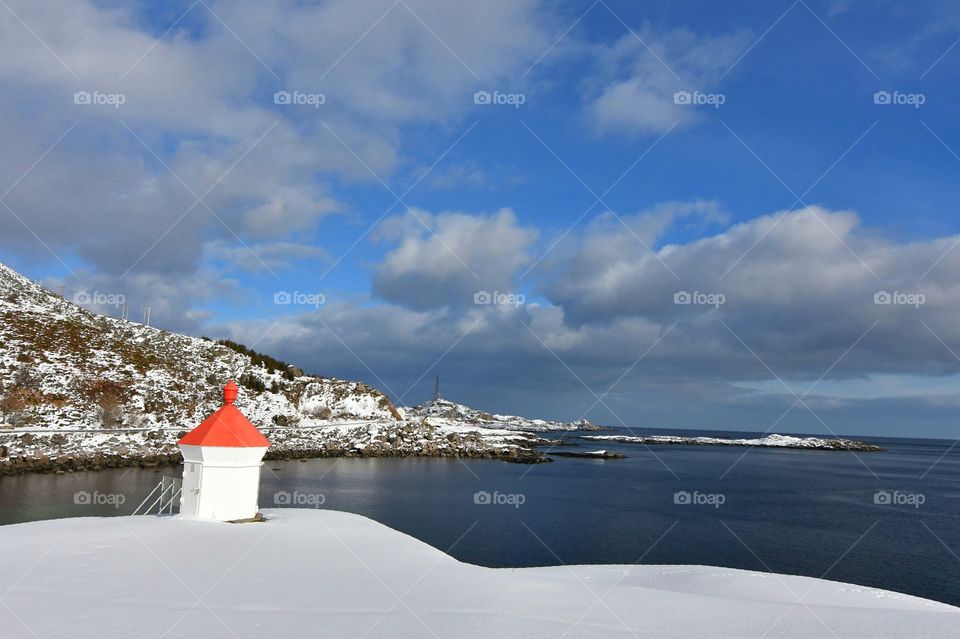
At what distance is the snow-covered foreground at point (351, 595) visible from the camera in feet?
27.1

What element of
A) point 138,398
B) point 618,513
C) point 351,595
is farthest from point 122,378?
point 351,595

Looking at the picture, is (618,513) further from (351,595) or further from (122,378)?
(122,378)

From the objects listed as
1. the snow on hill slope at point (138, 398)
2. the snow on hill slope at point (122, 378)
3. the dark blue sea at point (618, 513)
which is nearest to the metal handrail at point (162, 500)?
the dark blue sea at point (618, 513)

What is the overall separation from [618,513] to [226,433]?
2647 centimetres

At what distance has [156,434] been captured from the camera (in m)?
53.4

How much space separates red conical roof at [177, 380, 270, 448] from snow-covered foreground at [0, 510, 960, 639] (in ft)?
8.01

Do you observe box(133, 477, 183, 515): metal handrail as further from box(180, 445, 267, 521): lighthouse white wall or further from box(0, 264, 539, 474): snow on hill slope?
box(0, 264, 539, 474): snow on hill slope

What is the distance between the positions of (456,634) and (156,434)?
53.4 metres

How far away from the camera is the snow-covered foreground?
8266 millimetres

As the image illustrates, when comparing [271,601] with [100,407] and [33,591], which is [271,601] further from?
[100,407]

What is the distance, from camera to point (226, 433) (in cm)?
1673

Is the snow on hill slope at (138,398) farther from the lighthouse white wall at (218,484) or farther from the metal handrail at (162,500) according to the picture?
the lighthouse white wall at (218,484)

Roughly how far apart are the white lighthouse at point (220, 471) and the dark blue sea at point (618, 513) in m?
9.57

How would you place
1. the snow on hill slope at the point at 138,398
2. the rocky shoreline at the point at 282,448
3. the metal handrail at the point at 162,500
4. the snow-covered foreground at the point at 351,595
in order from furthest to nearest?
1. the snow on hill slope at the point at 138,398
2. the rocky shoreline at the point at 282,448
3. the metal handrail at the point at 162,500
4. the snow-covered foreground at the point at 351,595
